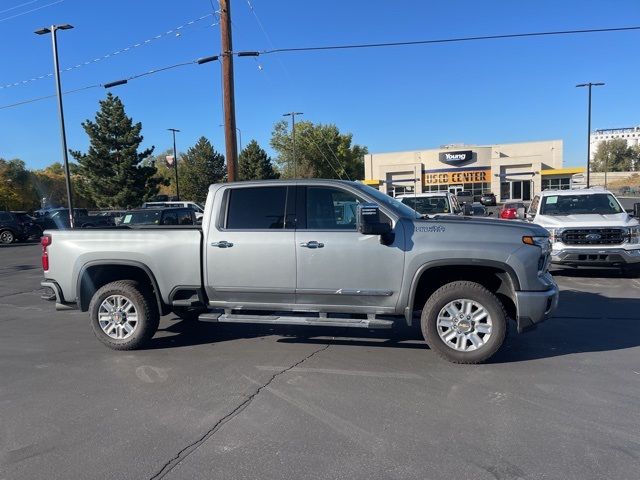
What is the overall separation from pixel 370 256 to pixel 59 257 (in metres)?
3.87

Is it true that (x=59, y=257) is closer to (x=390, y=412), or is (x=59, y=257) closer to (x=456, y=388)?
(x=390, y=412)

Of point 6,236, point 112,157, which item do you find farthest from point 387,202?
point 112,157

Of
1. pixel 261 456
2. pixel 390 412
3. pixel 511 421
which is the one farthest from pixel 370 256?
pixel 261 456

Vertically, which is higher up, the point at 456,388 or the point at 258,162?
the point at 258,162

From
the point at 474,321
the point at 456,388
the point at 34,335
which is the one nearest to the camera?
the point at 456,388

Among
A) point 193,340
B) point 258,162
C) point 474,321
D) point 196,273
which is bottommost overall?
point 193,340

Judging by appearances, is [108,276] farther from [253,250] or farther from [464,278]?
[464,278]

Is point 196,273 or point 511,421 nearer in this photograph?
point 511,421

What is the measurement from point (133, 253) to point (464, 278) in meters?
3.85

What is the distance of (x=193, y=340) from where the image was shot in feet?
22.1

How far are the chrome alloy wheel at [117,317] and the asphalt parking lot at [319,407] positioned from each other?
31 cm

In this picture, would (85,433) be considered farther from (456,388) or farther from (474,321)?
(474,321)

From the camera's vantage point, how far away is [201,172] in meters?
65.2

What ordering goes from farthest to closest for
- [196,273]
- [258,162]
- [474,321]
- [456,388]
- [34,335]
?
[258,162]
[34,335]
[196,273]
[474,321]
[456,388]
